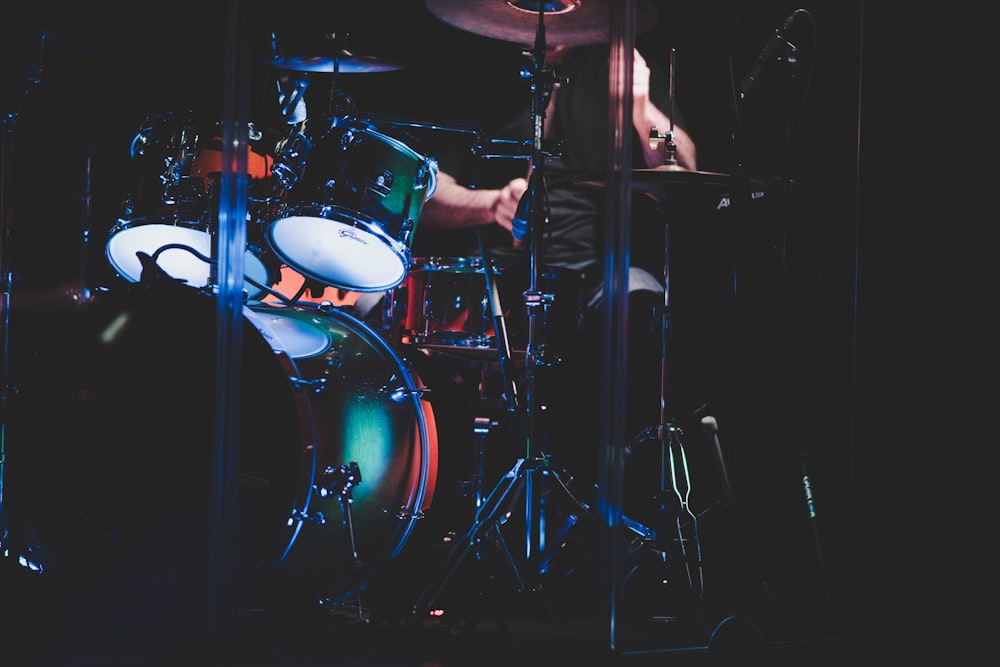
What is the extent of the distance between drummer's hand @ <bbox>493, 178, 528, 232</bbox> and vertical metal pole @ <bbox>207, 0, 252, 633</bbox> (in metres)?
1.89

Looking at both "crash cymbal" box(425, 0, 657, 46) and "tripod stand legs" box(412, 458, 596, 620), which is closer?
"tripod stand legs" box(412, 458, 596, 620)

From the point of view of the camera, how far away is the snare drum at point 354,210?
3488 mm

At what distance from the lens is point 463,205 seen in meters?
4.64

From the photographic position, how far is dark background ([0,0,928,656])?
3281 mm

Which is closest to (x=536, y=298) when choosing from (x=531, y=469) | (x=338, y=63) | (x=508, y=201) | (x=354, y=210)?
(x=531, y=469)

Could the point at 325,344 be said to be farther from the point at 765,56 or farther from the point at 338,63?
the point at 765,56

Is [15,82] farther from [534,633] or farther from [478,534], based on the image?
[534,633]

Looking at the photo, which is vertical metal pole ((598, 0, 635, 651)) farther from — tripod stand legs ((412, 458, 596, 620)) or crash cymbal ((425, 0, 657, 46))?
crash cymbal ((425, 0, 657, 46))

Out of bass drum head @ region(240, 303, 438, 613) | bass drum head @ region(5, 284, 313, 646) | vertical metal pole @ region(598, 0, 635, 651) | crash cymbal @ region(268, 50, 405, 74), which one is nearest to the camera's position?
vertical metal pole @ region(598, 0, 635, 651)

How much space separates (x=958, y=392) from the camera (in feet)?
12.7

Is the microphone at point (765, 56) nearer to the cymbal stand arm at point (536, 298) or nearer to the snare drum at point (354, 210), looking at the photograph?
the cymbal stand arm at point (536, 298)

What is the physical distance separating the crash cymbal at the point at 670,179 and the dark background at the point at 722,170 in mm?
86

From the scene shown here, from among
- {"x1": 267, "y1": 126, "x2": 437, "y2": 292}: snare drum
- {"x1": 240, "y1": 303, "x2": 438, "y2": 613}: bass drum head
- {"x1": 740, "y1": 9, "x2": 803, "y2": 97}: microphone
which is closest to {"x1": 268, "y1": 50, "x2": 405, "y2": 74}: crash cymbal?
{"x1": 267, "y1": 126, "x2": 437, "y2": 292}: snare drum

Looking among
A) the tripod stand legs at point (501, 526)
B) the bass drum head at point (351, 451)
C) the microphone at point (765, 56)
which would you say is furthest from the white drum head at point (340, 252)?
the microphone at point (765, 56)
